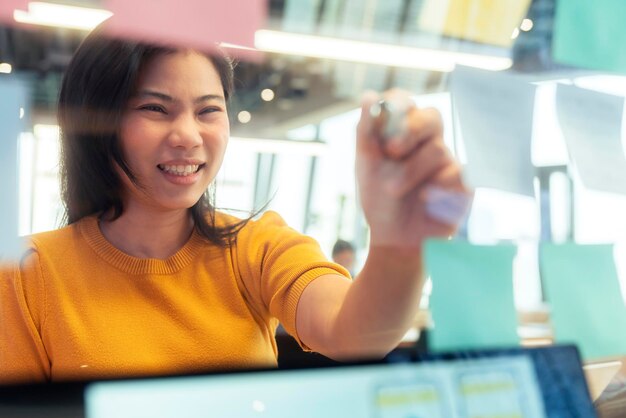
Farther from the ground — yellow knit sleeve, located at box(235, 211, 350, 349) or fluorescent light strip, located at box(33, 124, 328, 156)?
fluorescent light strip, located at box(33, 124, 328, 156)

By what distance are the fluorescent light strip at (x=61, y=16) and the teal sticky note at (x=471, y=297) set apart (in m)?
0.28

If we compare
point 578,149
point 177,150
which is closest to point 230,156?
point 177,150

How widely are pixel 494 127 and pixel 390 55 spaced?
0.10m

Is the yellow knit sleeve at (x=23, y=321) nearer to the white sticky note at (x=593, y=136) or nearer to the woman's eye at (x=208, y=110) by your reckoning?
the woman's eye at (x=208, y=110)

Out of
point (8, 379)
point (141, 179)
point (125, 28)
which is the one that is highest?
point (125, 28)

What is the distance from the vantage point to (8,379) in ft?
1.34

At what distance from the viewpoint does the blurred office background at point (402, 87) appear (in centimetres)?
48

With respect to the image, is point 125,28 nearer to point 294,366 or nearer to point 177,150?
point 177,150

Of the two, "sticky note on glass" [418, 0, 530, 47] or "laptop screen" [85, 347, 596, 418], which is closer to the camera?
"laptop screen" [85, 347, 596, 418]

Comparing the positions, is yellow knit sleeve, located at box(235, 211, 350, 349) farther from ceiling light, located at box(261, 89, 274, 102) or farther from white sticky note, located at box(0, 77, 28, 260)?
white sticky note, located at box(0, 77, 28, 260)

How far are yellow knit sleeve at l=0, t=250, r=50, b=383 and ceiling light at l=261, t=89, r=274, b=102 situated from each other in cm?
22

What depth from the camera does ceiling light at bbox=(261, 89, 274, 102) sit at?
1.67ft

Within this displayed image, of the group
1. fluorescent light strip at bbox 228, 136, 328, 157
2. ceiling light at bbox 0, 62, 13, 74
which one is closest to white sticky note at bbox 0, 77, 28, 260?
ceiling light at bbox 0, 62, 13, 74

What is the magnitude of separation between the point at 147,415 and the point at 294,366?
0.09m
